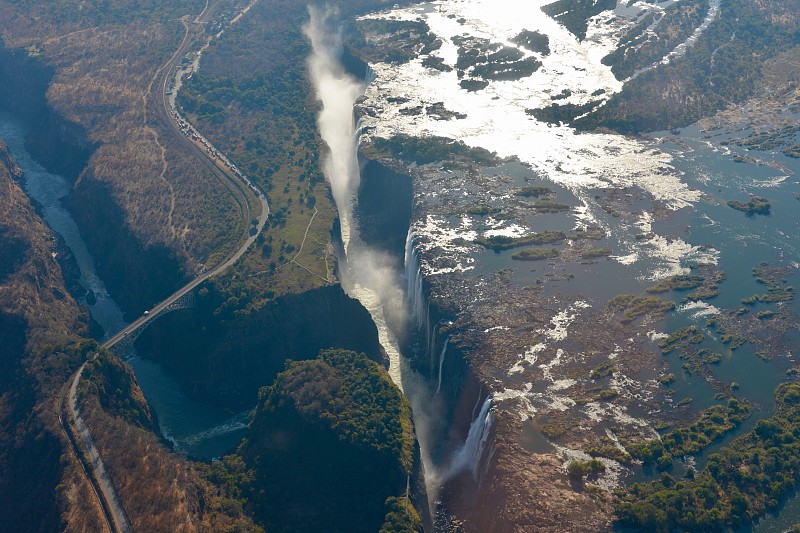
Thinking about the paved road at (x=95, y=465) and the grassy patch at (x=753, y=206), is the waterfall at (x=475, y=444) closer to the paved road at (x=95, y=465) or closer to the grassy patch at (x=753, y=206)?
the paved road at (x=95, y=465)

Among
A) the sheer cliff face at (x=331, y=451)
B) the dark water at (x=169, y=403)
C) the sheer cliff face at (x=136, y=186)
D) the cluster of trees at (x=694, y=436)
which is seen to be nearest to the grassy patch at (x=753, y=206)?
the cluster of trees at (x=694, y=436)

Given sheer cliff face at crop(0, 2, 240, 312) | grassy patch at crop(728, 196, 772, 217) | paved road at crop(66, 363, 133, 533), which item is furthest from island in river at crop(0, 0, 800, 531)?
paved road at crop(66, 363, 133, 533)

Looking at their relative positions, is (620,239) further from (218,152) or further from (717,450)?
(218,152)

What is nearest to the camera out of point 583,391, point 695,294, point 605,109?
point 583,391

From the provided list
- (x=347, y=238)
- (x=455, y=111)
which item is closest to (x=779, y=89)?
(x=455, y=111)

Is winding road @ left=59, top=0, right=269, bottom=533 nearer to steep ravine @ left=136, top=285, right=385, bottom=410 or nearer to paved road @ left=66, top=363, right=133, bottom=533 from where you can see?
paved road @ left=66, top=363, right=133, bottom=533

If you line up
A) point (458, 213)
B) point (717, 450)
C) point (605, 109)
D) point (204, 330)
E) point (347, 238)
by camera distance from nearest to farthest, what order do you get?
point (717, 450)
point (204, 330)
point (458, 213)
point (347, 238)
point (605, 109)
